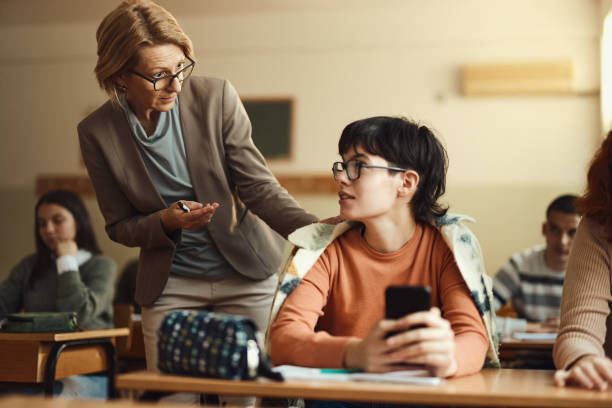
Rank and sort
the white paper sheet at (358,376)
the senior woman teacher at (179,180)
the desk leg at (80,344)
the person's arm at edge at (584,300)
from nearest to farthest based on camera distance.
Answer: the white paper sheet at (358,376)
the person's arm at edge at (584,300)
the senior woman teacher at (179,180)
the desk leg at (80,344)

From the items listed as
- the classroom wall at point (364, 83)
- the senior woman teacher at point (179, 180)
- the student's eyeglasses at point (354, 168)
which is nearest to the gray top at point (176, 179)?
the senior woman teacher at point (179, 180)

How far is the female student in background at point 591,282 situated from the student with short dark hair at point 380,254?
170 mm

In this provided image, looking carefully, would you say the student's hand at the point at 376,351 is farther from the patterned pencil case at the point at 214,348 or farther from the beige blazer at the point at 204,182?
the beige blazer at the point at 204,182

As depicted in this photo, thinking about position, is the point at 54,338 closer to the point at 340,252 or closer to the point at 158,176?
the point at 158,176

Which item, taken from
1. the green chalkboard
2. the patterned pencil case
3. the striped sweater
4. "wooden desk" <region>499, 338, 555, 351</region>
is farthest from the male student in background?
the green chalkboard

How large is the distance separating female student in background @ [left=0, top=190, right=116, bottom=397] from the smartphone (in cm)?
248

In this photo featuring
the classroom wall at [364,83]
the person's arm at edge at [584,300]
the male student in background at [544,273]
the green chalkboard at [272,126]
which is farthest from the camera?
Result: the green chalkboard at [272,126]

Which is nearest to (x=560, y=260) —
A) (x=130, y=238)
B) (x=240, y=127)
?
(x=240, y=127)

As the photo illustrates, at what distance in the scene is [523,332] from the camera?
9.17 feet

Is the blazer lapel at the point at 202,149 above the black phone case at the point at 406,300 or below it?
above

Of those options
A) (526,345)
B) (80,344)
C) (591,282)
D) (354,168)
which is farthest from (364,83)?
(591,282)

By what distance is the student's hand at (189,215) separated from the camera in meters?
1.82

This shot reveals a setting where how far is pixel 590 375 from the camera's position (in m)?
→ 1.15

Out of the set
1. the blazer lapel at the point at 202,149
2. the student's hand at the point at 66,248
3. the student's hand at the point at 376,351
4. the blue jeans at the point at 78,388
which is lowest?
the blue jeans at the point at 78,388
